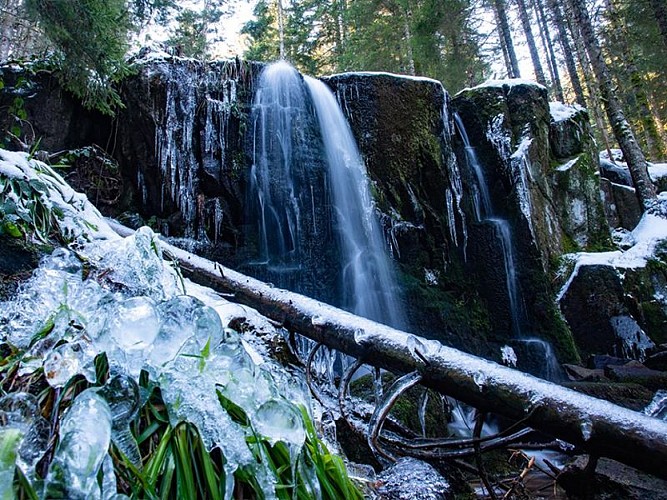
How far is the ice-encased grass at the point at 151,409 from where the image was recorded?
0.90 m

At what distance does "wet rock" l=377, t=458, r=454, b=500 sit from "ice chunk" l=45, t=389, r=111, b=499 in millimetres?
1075

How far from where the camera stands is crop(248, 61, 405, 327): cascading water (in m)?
8.37

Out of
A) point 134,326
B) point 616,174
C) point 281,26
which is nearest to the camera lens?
point 134,326

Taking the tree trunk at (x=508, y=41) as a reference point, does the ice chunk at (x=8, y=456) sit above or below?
below

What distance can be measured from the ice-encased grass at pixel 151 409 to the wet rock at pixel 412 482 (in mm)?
540

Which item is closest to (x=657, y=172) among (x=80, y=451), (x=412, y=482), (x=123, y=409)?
(x=412, y=482)

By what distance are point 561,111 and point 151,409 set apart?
40.8 feet

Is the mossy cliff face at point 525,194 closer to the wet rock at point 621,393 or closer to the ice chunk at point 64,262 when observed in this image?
the wet rock at point 621,393

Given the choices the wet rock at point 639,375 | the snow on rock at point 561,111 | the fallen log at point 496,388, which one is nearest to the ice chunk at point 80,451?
the fallen log at point 496,388

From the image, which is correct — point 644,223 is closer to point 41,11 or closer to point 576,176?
point 576,176

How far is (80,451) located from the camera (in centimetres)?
88

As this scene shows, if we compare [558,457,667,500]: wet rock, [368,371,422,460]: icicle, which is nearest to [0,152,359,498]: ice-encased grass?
[368,371,422,460]: icicle

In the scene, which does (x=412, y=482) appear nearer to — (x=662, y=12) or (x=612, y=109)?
(x=612, y=109)

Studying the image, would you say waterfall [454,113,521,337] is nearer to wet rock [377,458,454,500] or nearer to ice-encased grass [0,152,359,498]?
wet rock [377,458,454,500]
